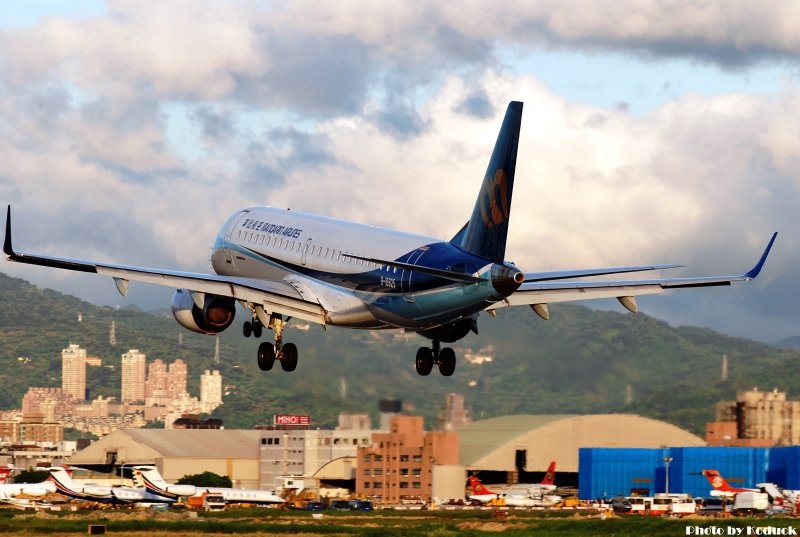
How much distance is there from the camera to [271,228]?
71.3m

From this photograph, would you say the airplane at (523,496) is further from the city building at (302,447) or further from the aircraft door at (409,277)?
the aircraft door at (409,277)

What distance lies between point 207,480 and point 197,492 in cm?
3979

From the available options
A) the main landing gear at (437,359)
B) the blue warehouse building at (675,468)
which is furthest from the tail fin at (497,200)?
the blue warehouse building at (675,468)

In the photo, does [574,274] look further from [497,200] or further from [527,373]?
[527,373]

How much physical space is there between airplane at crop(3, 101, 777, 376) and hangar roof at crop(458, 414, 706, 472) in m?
112

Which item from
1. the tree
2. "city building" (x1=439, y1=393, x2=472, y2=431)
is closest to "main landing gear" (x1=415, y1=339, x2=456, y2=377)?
"city building" (x1=439, y1=393, x2=472, y2=431)

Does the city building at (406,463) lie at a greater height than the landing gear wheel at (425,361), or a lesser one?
lesser

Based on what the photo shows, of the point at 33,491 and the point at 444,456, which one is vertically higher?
the point at 444,456

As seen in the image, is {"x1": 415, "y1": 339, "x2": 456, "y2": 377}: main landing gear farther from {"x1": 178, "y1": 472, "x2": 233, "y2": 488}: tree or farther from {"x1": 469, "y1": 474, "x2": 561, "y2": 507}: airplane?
{"x1": 178, "y1": 472, "x2": 233, "y2": 488}: tree

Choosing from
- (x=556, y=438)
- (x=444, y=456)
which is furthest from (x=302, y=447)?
(x=556, y=438)

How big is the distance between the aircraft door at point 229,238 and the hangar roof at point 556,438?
4177 inches

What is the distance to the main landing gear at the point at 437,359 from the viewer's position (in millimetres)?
63219

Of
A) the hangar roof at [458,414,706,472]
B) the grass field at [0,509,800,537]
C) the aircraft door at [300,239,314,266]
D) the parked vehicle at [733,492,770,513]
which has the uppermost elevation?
the aircraft door at [300,239,314,266]

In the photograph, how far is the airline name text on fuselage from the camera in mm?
68812
